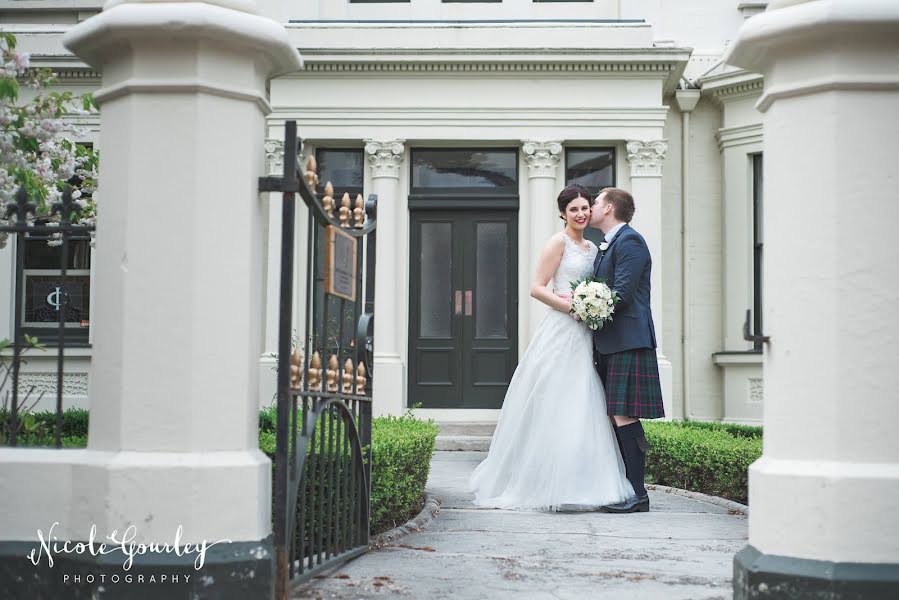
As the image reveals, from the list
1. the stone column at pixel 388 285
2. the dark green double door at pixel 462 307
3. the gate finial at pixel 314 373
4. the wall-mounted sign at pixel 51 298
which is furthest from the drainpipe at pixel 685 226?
the gate finial at pixel 314 373

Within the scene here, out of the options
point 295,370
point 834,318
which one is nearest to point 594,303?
point 295,370

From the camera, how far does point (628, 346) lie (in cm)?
751

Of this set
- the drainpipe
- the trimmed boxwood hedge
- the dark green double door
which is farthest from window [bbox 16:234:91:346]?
the trimmed boxwood hedge

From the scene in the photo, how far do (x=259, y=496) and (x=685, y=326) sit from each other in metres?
12.9

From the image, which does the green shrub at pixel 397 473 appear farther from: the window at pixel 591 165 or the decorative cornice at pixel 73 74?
the decorative cornice at pixel 73 74

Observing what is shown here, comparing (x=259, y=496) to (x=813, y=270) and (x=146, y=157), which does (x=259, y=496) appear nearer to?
(x=146, y=157)

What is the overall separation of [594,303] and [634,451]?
1064 millimetres

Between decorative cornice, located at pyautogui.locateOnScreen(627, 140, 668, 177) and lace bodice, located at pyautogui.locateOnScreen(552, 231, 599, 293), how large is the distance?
25.4ft

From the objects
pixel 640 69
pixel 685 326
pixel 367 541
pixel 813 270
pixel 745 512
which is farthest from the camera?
pixel 685 326

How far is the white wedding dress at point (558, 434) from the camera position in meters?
7.45

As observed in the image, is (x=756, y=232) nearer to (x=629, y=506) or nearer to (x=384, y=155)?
(x=384, y=155)

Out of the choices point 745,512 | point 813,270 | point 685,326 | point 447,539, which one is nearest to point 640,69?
point 685,326

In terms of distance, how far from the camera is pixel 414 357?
15.9 m

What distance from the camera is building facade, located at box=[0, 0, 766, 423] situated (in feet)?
50.6
